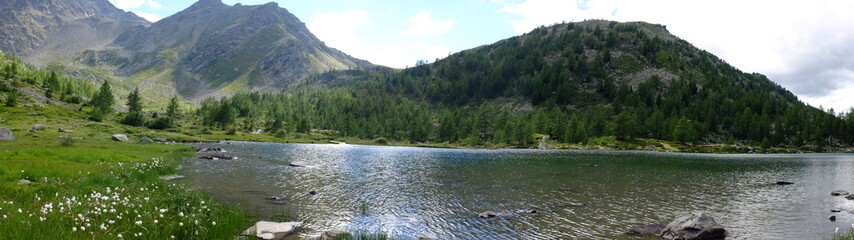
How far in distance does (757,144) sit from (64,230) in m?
246

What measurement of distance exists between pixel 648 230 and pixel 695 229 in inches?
97.9

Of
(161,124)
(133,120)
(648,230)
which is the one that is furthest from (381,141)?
(648,230)

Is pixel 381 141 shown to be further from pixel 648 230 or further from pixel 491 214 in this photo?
pixel 648 230

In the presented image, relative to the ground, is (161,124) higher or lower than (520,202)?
higher

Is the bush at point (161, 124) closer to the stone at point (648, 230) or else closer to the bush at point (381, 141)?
the bush at point (381, 141)

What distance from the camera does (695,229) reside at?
2214 cm

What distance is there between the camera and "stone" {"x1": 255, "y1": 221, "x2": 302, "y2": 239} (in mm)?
19445

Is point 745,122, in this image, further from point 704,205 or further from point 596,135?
point 704,205

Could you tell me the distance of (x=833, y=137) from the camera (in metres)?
190

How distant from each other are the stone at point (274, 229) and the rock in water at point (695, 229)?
22056 mm

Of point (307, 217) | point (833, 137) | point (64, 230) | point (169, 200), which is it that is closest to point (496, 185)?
point (307, 217)

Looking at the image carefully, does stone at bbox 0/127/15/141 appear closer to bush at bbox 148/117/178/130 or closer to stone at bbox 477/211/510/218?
stone at bbox 477/211/510/218

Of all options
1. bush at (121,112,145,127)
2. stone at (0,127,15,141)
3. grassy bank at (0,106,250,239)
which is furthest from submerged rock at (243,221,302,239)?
bush at (121,112,145,127)

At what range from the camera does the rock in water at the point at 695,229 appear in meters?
21.8
